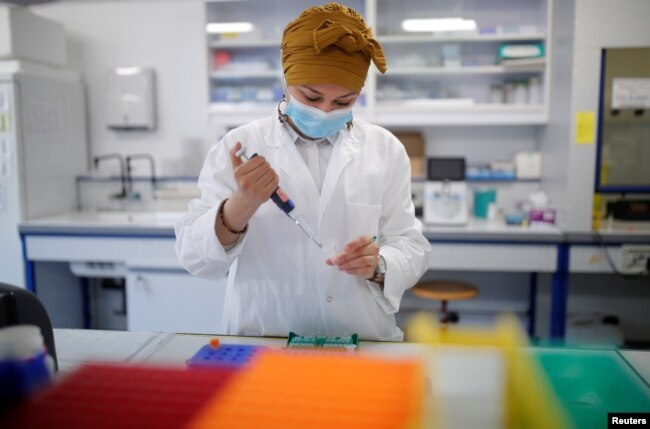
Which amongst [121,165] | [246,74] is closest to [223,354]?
[246,74]

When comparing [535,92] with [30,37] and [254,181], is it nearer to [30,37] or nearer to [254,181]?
[254,181]

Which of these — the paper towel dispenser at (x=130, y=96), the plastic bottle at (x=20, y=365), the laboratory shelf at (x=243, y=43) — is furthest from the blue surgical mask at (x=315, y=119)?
the paper towel dispenser at (x=130, y=96)

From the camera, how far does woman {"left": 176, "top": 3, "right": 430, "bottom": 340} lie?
119 cm

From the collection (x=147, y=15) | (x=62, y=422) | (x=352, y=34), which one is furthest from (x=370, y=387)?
(x=147, y=15)

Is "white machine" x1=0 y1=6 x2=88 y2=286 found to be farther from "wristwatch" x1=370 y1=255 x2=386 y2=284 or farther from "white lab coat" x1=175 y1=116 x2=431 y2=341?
"wristwatch" x1=370 y1=255 x2=386 y2=284

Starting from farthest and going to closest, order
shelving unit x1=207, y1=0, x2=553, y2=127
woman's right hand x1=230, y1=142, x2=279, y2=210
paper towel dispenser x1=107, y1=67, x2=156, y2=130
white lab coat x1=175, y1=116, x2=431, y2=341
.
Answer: paper towel dispenser x1=107, y1=67, x2=156, y2=130 < shelving unit x1=207, y1=0, x2=553, y2=127 < white lab coat x1=175, y1=116, x2=431, y2=341 < woman's right hand x1=230, y1=142, x2=279, y2=210

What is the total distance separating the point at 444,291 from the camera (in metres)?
2.96

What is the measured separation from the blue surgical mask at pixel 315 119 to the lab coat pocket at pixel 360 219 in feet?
0.69

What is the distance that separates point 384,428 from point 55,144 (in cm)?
363

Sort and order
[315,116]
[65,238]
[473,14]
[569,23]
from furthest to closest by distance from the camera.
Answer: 1. [473,14]
2. [65,238]
3. [569,23]
4. [315,116]

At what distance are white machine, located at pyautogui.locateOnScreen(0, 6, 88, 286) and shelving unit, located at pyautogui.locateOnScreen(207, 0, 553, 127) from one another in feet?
3.53

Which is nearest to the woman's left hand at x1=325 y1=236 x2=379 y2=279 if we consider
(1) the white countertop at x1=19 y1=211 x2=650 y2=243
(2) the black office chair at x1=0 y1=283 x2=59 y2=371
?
(2) the black office chair at x1=0 y1=283 x2=59 y2=371

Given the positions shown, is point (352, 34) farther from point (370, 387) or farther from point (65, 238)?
point (65, 238)

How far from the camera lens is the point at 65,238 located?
9.75ft
